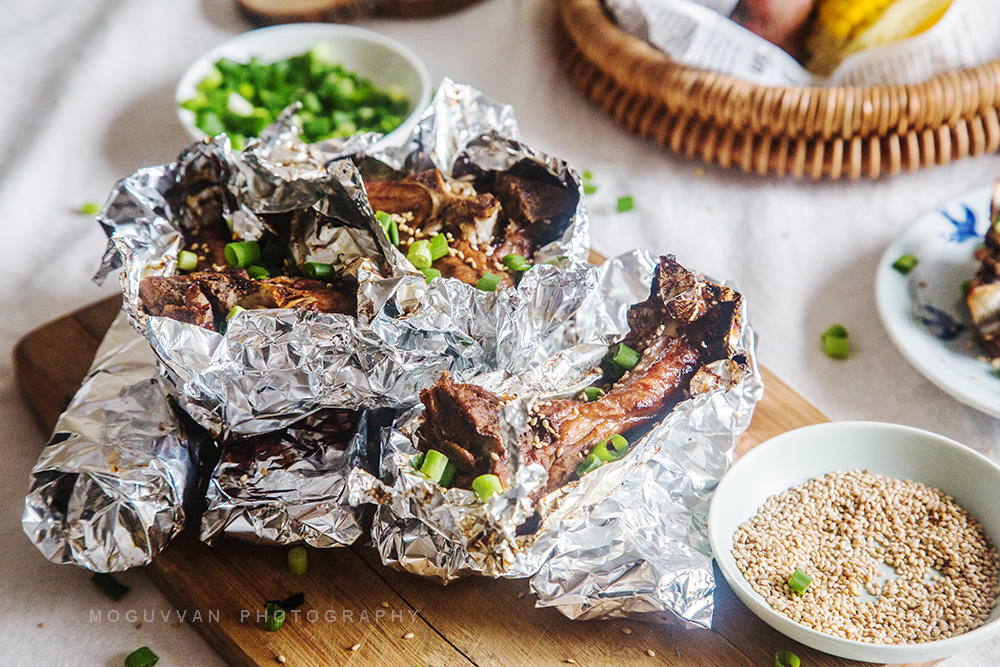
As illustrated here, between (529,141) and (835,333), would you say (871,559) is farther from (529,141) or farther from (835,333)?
(529,141)

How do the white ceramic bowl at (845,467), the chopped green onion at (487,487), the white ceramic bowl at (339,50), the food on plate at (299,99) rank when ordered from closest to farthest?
the chopped green onion at (487,487)
the white ceramic bowl at (845,467)
the food on plate at (299,99)
the white ceramic bowl at (339,50)

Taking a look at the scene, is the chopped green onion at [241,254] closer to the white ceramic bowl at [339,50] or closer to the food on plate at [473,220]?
the food on plate at [473,220]

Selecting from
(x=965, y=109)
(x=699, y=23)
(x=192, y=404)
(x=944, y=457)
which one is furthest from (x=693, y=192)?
(x=192, y=404)

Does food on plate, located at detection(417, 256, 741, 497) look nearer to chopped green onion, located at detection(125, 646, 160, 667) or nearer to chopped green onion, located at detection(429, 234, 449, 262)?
chopped green onion, located at detection(429, 234, 449, 262)

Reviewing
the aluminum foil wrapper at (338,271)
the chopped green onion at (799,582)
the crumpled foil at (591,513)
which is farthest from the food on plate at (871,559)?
the aluminum foil wrapper at (338,271)

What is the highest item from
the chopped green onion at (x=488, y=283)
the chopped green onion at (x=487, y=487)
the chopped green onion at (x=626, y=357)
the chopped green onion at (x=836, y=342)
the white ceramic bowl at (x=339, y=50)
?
the chopped green onion at (x=488, y=283)

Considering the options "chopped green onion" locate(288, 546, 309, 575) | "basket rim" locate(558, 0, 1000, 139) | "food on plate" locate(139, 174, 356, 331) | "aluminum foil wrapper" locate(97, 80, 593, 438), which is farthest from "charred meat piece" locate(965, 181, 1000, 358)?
"chopped green onion" locate(288, 546, 309, 575)

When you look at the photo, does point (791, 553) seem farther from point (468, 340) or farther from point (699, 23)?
point (699, 23)
